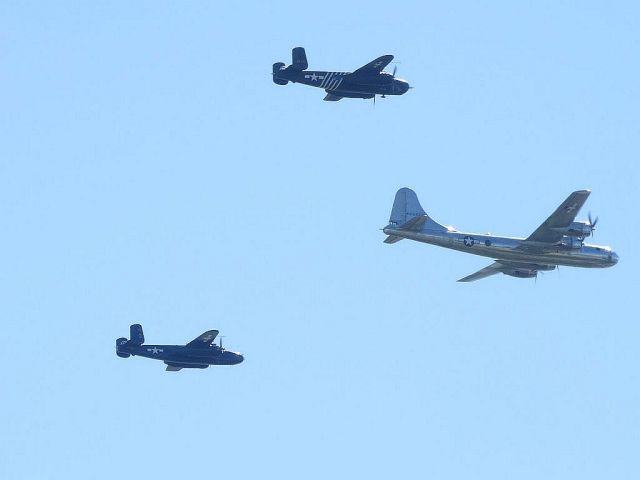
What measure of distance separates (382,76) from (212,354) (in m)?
32.7

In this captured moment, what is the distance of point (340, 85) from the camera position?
361 feet

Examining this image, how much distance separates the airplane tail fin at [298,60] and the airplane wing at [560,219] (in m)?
21.9

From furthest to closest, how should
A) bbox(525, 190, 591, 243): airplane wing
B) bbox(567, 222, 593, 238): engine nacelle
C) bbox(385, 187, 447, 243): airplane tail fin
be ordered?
bbox(567, 222, 593, 238): engine nacelle → bbox(525, 190, 591, 243): airplane wing → bbox(385, 187, 447, 243): airplane tail fin

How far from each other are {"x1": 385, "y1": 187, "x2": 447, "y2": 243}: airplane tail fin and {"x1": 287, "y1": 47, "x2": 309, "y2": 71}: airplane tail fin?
12276 mm

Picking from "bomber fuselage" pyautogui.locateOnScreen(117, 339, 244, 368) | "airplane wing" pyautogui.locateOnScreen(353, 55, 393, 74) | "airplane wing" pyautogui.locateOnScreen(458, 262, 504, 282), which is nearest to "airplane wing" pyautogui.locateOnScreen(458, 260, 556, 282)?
"airplane wing" pyautogui.locateOnScreen(458, 262, 504, 282)

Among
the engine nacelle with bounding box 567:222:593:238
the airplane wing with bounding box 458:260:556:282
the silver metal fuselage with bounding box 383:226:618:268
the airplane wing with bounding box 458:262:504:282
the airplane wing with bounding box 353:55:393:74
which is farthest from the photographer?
the airplane wing with bounding box 458:262:504:282

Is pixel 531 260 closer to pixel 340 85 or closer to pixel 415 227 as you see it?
pixel 415 227

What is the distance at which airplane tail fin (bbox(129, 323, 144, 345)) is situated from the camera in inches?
5187

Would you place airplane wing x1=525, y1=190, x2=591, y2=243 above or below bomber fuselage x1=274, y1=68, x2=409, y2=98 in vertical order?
below

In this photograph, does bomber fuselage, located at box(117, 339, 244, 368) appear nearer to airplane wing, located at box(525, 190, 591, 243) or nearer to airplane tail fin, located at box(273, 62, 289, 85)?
airplane tail fin, located at box(273, 62, 289, 85)

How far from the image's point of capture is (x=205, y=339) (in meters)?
128

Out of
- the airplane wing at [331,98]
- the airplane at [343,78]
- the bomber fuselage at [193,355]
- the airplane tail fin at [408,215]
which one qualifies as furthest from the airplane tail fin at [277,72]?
the bomber fuselage at [193,355]

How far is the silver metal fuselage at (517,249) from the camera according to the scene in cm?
10606

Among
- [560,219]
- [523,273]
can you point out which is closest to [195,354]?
[523,273]
